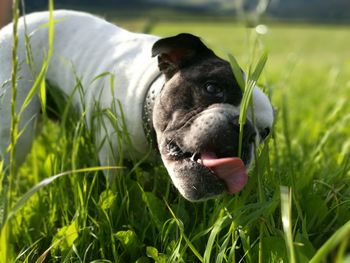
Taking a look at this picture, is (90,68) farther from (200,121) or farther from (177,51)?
(200,121)

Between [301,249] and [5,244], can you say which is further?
Result: [301,249]

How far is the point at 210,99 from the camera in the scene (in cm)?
181

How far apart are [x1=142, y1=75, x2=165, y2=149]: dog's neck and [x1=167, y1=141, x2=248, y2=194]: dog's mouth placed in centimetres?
27

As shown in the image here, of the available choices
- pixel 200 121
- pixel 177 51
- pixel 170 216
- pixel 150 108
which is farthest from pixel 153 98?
pixel 170 216

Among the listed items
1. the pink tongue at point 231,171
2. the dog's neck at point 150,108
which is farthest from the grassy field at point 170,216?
the dog's neck at point 150,108

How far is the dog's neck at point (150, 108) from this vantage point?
2.02 metres

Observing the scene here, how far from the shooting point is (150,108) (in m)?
2.02

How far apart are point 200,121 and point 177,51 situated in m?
0.35

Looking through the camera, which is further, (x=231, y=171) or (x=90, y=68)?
(x=90, y=68)

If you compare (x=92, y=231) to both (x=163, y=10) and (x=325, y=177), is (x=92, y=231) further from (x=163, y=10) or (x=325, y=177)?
(x=163, y=10)

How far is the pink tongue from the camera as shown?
154 cm

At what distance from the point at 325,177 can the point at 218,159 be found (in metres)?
0.63

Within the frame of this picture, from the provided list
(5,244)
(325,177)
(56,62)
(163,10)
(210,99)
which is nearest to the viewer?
(5,244)

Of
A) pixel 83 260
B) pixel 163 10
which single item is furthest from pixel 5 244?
pixel 163 10
